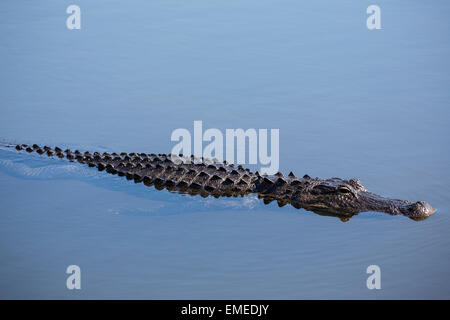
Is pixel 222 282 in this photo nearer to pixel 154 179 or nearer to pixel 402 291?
pixel 402 291

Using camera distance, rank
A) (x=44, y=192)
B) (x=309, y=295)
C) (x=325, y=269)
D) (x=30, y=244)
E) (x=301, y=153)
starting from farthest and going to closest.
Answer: (x=301, y=153)
(x=44, y=192)
(x=30, y=244)
(x=325, y=269)
(x=309, y=295)

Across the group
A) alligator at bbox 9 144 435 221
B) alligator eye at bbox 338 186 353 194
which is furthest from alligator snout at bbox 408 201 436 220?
alligator eye at bbox 338 186 353 194

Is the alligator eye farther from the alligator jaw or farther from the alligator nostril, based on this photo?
the alligator nostril

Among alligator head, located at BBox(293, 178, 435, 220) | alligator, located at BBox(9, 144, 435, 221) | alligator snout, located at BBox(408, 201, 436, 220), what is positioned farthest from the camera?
alligator, located at BBox(9, 144, 435, 221)

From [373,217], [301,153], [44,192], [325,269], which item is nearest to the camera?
[325,269]

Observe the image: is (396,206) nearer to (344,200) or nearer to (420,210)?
(420,210)

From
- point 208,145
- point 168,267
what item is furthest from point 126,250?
point 208,145
